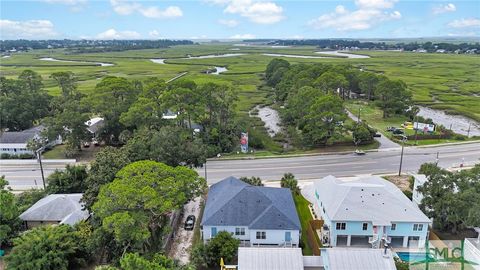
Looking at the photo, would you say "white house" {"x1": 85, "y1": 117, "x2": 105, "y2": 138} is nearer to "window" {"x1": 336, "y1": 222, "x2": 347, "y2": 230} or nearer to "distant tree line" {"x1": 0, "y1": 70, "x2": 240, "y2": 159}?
"distant tree line" {"x1": 0, "y1": 70, "x2": 240, "y2": 159}

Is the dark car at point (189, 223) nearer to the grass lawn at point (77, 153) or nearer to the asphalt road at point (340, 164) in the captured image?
the asphalt road at point (340, 164)

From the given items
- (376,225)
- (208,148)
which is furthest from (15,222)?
(376,225)

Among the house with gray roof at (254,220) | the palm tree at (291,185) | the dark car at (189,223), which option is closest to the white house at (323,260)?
the house with gray roof at (254,220)

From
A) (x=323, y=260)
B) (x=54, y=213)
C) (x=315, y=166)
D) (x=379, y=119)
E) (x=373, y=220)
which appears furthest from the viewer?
(x=379, y=119)

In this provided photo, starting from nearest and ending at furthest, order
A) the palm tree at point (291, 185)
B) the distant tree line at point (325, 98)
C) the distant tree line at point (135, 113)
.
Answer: the palm tree at point (291, 185), the distant tree line at point (135, 113), the distant tree line at point (325, 98)

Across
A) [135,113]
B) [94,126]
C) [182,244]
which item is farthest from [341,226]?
[94,126]

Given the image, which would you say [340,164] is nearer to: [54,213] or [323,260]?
[323,260]
